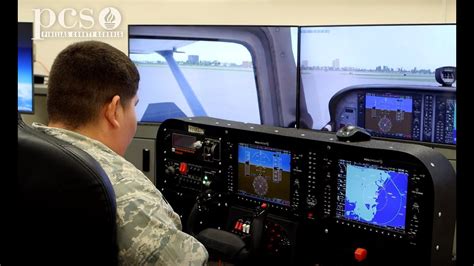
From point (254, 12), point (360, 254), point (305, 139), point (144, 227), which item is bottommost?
point (360, 254)

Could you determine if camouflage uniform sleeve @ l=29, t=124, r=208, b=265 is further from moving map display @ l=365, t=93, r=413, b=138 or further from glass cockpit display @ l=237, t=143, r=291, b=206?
moving map display @ l=365, t=93, r=413, b=138

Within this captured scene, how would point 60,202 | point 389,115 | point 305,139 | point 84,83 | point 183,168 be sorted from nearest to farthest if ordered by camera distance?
point 60,202
point 84,83
point 305,139
point 183,168
point 389,115

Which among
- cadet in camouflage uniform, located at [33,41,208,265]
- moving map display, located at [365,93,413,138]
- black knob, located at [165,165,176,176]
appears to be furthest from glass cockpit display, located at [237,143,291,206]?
moving map display, located at [365,93,413,138]

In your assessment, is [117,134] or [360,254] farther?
[360,254]

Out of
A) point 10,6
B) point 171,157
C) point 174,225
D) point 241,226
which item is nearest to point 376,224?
point 241,226

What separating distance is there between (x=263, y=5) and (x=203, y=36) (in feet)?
2.10

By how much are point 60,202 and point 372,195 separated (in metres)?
1.00

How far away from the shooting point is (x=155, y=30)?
3.88 m

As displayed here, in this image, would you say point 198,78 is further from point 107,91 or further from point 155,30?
point 107,91

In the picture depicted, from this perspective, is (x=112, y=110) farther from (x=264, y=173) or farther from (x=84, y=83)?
(x=264, y=173)

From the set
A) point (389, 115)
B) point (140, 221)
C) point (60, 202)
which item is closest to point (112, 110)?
point (140, 221)

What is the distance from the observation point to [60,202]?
116 centimetres

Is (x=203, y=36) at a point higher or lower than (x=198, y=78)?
higher

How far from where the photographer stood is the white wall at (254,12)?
372 cm
